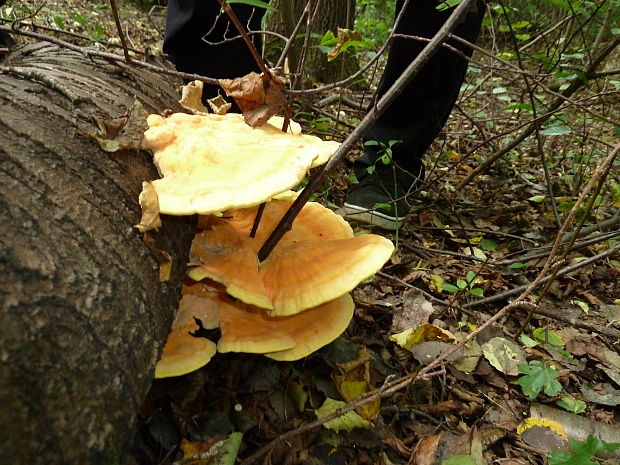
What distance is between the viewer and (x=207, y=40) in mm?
3951

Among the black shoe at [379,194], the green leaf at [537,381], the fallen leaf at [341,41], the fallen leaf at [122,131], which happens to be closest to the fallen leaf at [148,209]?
the fallen leaf at [122,131]

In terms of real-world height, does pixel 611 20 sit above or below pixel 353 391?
above

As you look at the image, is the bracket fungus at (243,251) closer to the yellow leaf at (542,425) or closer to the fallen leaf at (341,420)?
the fallen leaf at (341,420)

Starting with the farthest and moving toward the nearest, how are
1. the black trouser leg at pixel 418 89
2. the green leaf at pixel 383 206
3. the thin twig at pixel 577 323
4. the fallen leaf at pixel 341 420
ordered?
the black trouser leg at pixel 418 89 → the green leaf at pixel 383 206 → the thin twig at pixel 577 323 → the fallen leaf at pixel 341 420

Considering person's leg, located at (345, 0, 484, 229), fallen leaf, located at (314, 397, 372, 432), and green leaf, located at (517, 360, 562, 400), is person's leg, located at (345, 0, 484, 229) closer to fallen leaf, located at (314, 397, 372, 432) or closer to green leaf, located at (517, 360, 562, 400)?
green leaf, located at (517, 360, 562, 400)

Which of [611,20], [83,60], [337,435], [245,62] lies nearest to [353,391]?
[337,435]

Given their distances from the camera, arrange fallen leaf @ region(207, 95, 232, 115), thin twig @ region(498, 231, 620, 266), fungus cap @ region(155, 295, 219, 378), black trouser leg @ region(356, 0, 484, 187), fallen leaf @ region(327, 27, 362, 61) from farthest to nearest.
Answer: black trouser leg @ region(356, 0, 484, 187)
thin twig @ region(498, 231, 620, 266)
fallen leaf @ region(327, 27, 362, 61)
fallen leaf @ region(207, 95, 232, 115)
fungus cap @ region(155, 295, 219, 378)

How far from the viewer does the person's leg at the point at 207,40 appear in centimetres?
365

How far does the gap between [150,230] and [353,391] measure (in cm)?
136

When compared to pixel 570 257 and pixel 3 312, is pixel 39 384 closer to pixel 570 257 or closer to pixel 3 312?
pixel 3 312

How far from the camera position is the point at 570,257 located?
12.6 feet

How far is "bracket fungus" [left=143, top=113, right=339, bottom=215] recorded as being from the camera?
164 centimetres

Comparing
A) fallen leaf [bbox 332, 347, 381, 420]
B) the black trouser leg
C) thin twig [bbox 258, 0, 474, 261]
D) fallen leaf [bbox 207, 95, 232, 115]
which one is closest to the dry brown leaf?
fallen leaf [bbox 207, 95, 232, 115]

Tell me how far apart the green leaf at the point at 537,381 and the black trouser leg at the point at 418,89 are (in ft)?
7.33
